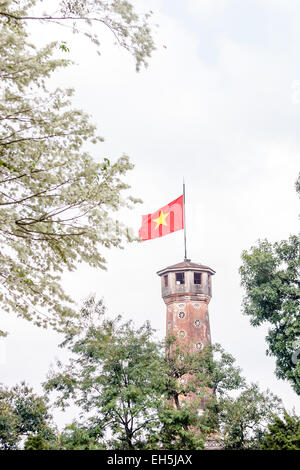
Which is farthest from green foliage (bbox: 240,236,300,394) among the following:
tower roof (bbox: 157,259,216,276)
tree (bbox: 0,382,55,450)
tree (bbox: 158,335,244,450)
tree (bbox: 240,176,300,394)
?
tree (bbox: 0,382,55,450)

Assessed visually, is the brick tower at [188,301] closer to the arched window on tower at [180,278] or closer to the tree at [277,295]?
the arched window on tower at [180,278]

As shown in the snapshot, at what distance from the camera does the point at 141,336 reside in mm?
25250

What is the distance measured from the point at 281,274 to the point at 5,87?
1850cm

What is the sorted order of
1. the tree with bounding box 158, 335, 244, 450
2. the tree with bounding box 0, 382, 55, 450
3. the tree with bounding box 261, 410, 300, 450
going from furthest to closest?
1. the tree with bounding box 0, 382, 55, 450
2. the tree with bounding box 158, 335, 244, 450
3. the tree with bounding box 261, 410, 300, 450

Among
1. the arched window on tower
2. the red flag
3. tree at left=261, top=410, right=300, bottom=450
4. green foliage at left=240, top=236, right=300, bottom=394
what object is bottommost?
tree at left=261, top=410, right=300, bottom=450

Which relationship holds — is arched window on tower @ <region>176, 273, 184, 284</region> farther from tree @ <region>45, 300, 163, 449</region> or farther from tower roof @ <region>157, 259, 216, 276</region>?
tree @ <region>45, 300, 163, 449</region>

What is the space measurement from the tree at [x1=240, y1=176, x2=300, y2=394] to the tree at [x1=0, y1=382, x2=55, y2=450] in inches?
665

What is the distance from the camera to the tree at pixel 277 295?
23.7 metres

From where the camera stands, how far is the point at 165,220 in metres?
33.7

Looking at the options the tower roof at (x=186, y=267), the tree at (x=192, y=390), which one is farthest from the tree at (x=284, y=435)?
the tower roof at (x=186, y=267)

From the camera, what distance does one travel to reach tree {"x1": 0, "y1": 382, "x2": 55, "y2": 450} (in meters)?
33.5

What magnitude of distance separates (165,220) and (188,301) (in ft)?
22.6

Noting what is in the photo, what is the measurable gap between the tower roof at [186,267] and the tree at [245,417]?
39.6 ft
